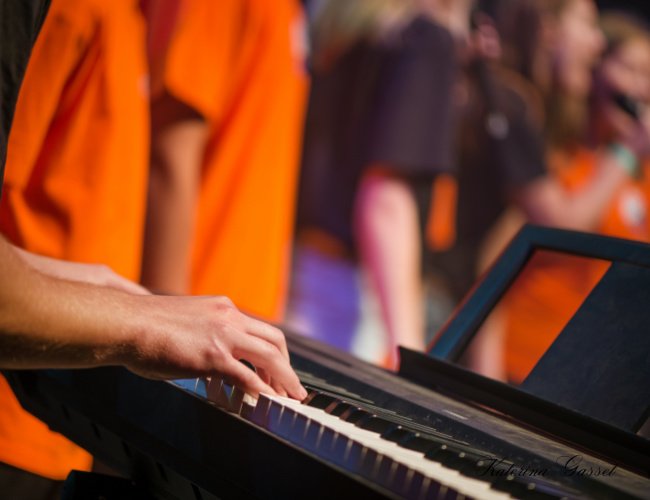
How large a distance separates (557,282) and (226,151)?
1.55 meters

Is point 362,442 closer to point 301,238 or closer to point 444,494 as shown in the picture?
point 444,494

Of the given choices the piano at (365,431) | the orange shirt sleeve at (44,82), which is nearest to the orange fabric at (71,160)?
the orange shirt sleeve at (44,82)

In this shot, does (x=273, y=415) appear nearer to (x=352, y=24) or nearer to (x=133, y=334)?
(x=133, y=334)

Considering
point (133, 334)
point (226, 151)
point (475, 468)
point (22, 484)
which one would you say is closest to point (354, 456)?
point (475, 468)

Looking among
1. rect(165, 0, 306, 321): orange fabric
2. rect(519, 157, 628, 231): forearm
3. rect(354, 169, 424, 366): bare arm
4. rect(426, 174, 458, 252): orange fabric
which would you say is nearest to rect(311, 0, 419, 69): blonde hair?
rect(165, 0, 306, 321): orange fabric

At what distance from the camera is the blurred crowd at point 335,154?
1.49 meters

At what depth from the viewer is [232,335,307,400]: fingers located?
0.85 meters

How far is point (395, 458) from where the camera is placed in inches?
27.9

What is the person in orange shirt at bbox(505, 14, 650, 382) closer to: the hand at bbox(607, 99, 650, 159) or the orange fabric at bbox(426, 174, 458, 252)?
the hand at bbox(607, 99, 650, 159)

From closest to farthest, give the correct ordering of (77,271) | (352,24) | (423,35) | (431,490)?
(431,490) → (77,271) → (352,24) → (423,35)

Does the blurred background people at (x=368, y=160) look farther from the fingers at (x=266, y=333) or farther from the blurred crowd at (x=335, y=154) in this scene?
the fingers at (x=266, y=333)

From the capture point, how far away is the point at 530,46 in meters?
2.96

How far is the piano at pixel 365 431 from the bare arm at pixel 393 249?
4.28 feet

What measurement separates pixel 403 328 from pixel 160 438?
1754 millimetres
